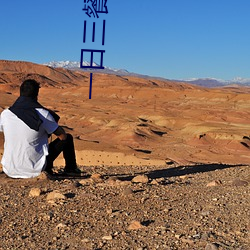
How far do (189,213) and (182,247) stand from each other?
982 millimetres

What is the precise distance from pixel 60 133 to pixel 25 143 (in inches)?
18.6

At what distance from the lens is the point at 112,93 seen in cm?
5809

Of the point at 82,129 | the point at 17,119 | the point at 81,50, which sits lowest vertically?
the point at 82,129

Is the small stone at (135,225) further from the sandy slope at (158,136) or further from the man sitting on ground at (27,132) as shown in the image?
the sandy slope at (158,136)

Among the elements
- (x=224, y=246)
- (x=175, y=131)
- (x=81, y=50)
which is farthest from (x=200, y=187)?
(x=175, y=131)

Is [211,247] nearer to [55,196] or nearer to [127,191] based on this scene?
[127,191]

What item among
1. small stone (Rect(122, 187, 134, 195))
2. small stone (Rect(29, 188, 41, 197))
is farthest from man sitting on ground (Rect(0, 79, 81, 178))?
small stone (Rect(122, 187, 134, 195))

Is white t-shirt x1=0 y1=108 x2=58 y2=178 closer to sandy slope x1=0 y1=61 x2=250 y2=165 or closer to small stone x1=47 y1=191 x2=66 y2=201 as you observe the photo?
small stone x1=47 y1=191 x2=66 y2=201

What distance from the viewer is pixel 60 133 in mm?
6188

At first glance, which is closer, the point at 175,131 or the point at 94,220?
the point at 94,220

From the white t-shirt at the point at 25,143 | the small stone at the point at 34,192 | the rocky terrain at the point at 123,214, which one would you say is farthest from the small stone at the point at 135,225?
the white t-shirt at the point at 25,143

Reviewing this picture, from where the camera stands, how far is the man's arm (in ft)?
→ 20.1

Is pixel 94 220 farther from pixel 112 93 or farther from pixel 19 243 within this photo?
pixel 112 93

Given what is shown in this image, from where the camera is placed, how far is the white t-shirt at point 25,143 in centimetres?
593
